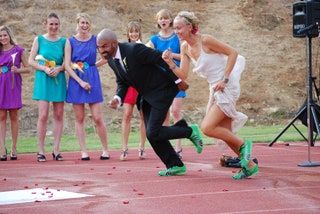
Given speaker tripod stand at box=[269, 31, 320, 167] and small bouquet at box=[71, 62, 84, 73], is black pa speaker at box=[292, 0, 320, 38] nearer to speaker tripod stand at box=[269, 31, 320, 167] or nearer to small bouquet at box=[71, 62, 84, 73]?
speaker tripod stand at box=[269, 31, 320, 167]

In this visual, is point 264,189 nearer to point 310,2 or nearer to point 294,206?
point 294,206

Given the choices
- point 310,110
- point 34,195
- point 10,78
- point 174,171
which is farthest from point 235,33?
point 34,195

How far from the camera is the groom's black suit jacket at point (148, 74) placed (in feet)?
30.4

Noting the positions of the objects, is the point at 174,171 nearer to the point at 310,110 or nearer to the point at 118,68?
the point at 118,68

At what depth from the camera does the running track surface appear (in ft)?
23.8

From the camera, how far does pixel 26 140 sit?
19625mm

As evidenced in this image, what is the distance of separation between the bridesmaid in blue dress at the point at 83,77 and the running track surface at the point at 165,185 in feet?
2.17

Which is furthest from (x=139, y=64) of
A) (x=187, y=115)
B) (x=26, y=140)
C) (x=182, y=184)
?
(x=187, y=115)

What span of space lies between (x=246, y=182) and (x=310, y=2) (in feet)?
14.7

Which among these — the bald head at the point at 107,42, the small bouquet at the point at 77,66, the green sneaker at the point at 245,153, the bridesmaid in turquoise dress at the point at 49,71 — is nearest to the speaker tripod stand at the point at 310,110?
the green sneaker at the point at 245,153

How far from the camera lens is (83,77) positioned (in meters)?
12.5

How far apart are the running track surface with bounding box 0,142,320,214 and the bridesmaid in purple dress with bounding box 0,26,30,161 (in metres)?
0.59

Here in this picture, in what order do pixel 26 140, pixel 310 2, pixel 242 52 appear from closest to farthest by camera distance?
pixel 310 2
pixel 26 140
pixel 242 52

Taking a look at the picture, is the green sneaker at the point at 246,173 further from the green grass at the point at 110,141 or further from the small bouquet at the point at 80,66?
the green grass at the point at 110,141
